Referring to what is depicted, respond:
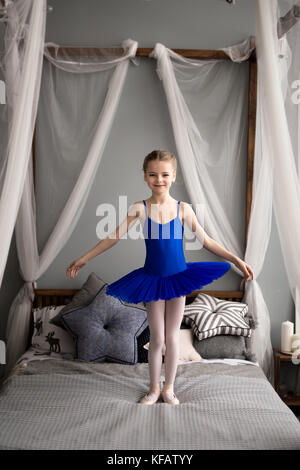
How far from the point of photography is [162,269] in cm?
224

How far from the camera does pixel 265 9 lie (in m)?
2.17

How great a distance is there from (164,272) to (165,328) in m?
0.29

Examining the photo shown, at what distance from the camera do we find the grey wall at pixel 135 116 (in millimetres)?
3375

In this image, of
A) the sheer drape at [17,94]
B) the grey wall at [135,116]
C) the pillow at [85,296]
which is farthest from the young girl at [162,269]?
the grey wall at [135,116]

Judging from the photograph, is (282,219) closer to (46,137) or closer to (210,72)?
(210,72)

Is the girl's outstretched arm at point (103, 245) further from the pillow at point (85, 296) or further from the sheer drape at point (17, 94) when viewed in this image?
the pillow at point (85, 296)

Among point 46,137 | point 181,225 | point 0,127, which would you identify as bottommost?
point 181,225

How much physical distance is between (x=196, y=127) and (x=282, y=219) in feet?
4.26

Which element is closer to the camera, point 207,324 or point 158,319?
point 158,319

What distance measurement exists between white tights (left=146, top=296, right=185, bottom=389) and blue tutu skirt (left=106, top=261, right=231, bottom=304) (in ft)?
A: 0.32

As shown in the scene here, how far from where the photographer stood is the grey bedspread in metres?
1.94

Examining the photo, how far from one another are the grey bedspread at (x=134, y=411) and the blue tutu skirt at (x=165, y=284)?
522mm

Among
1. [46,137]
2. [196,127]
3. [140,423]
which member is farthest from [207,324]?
[46,137]
